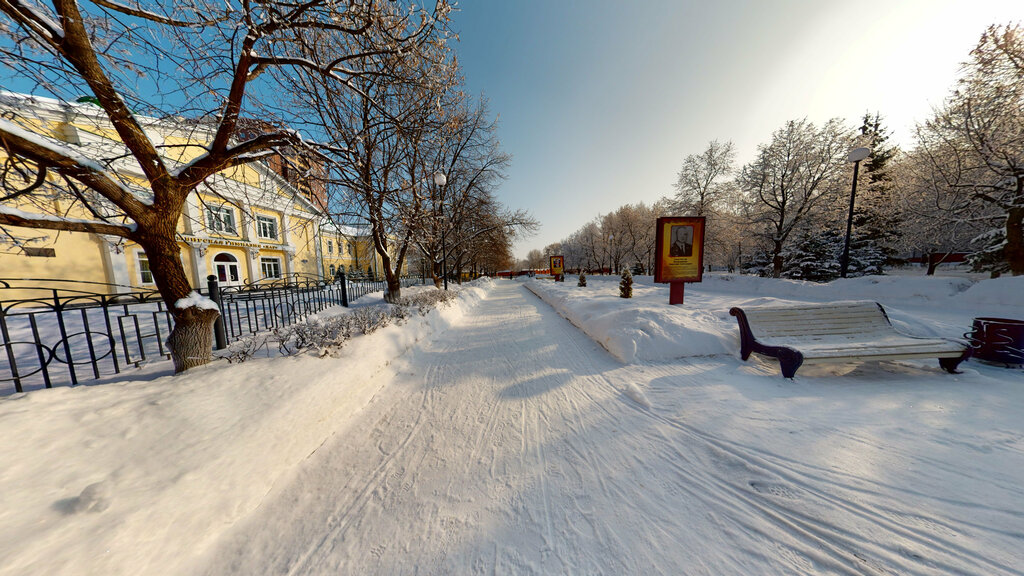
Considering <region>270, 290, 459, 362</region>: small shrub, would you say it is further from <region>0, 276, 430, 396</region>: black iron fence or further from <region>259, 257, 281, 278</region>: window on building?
<region>259, 257, 281, 278</region>: window on building

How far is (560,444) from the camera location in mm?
2863

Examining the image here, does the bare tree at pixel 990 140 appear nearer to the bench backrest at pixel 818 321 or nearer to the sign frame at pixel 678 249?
the sign frame at pixel 678 249

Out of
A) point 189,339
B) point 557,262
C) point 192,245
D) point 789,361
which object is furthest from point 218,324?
point 557,262

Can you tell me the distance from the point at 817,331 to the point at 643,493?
14.6 feet

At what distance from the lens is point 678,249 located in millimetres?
8844

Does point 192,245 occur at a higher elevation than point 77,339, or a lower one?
higher

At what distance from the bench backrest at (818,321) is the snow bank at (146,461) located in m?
6.18

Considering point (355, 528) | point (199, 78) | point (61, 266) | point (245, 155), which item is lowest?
point (355, 528)

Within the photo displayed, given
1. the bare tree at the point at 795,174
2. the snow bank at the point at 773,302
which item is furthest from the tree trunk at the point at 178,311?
the bare tree at the point at 795,174

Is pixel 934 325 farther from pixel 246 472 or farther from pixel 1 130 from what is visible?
pixel 1 130

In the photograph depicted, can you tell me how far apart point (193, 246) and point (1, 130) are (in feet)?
61.0

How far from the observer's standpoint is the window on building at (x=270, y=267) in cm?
1956

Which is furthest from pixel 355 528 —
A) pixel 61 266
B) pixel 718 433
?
pixel 61 266

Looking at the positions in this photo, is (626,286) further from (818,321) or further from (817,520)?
(817,520)
